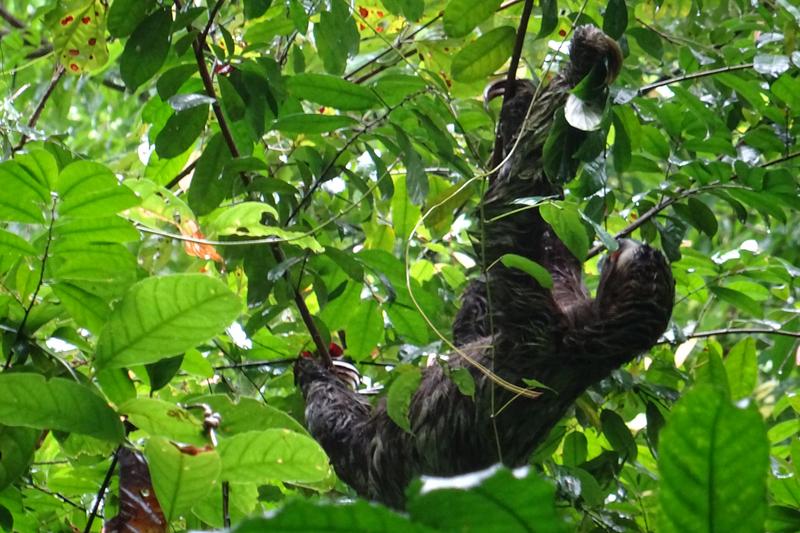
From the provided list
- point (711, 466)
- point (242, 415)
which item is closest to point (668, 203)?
point (242, 415)

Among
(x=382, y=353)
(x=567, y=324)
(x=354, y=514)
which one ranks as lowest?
(x=382, y=353)

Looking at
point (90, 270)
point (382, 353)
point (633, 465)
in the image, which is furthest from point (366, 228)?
point (90, 270)

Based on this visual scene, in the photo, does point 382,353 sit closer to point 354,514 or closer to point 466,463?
point 466,463

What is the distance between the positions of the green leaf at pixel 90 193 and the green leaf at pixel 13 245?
8 cm

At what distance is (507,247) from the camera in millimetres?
1914

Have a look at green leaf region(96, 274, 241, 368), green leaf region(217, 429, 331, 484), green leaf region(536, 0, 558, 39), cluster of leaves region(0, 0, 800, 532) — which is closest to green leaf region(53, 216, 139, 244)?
cluster of leaves region(0, 0, 800, 532)

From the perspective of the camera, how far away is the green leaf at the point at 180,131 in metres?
1.94

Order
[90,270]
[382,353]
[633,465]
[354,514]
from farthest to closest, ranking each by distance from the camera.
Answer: [382,353] → [633,465] → [90,270] → [354,514]

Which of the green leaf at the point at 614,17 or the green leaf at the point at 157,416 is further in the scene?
the green leaf at the point at 614,17

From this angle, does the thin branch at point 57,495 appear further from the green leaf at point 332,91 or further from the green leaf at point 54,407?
the green leaf at point 332,91

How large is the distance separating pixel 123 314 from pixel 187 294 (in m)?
0.08

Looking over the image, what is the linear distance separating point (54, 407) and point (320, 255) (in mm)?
1294

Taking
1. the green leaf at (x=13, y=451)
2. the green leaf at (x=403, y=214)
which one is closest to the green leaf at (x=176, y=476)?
the green leaf at (x=13, y=451)

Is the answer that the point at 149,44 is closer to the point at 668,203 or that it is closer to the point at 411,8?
the point at 411,8
